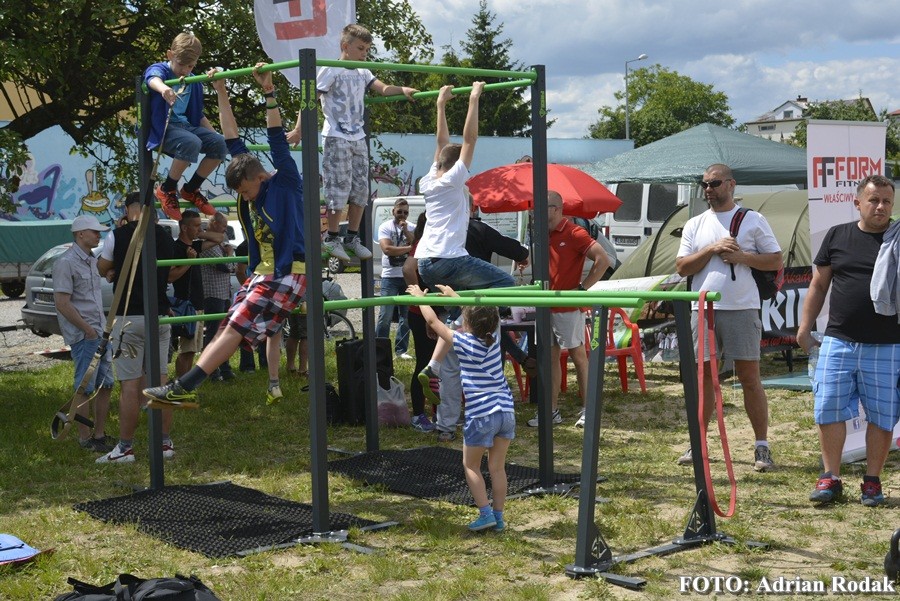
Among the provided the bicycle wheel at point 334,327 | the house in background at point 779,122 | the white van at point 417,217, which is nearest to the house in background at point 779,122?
the house in background at point 779,122

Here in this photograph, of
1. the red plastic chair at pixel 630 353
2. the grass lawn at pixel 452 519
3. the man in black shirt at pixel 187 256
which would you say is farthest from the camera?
the red plastic chair at pixel 630 353

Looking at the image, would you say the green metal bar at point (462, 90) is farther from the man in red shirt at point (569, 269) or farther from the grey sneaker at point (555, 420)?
the grey sneaker at point (555, 420)

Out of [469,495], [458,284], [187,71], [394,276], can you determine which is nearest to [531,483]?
[469,495]

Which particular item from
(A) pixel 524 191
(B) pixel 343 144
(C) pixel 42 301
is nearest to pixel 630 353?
(A) pixel 524 191

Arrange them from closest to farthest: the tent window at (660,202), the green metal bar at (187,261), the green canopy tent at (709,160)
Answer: the green metal bar at (187,261), the green canopy tent at (709,160), the tent window at (660,202)

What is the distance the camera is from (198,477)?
7641 mm

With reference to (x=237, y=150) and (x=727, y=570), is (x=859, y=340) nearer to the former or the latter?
(x=727, y=570)

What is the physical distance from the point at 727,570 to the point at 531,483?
199 cm

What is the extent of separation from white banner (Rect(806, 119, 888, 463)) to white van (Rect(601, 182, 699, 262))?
12.2m

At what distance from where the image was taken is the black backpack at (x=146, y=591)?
4.14m

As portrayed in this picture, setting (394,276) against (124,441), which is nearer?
(124,441)

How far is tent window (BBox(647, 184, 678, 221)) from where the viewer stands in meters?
20.2

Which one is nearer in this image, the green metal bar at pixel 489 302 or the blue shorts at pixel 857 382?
the green metal bar at pixel 489 302

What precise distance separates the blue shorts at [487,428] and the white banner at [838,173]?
2693 mm
